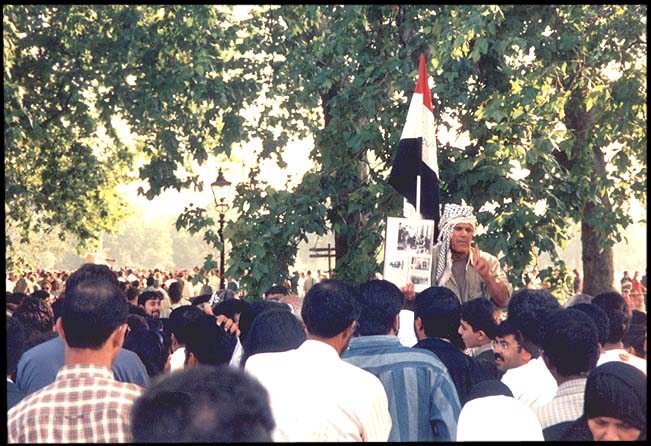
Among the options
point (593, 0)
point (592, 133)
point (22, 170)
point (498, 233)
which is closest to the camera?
point (593, 0)

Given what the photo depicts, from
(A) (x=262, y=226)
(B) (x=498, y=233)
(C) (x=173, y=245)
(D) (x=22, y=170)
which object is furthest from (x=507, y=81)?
(C) (x=173, y=245)

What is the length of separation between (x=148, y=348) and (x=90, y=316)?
2.75 m

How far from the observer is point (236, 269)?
12398 millimetres

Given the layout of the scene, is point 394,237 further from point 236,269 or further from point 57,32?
point 57,32

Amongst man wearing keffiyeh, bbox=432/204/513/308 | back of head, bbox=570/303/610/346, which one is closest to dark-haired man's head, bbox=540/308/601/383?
back of head, bbox=570/303/610/346

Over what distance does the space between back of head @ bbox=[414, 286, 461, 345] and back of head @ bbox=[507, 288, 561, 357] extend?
0.39 meters

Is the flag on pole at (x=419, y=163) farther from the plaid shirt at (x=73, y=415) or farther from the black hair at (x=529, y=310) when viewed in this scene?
the plaid shirt at (x=73, y=415)

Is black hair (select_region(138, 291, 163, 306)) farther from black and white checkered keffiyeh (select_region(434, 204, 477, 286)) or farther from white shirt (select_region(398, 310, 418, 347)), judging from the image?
white shirt (select_region(398, 310, 418, 347))

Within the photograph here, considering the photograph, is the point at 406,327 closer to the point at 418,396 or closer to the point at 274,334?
the point at 274,334

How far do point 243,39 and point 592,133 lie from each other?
23.6 feet

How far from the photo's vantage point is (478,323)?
20.1ft

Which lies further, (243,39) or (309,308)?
(243,39)

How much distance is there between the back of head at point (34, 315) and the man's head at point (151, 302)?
360 centimetres

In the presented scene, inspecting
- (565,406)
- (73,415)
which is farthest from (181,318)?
(73,415)
